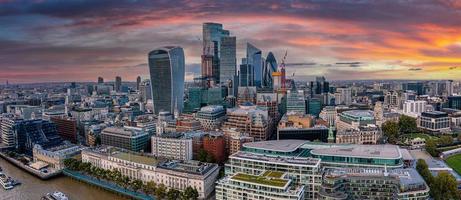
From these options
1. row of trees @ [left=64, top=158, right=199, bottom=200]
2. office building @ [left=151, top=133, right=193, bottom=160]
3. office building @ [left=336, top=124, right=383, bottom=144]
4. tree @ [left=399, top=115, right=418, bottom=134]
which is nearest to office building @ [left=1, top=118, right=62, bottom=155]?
row of trees @ [left=64, top=158, right=199, bottom=200]

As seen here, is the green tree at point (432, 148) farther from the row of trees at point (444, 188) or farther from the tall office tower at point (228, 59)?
the tall office tower at point (228, 59)

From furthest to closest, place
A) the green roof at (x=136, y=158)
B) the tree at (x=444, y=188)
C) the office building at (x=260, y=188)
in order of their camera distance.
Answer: the green roof at (x=136, y=158) → the tree at (x=444, y=188) → the office building at (x=260, y=188)

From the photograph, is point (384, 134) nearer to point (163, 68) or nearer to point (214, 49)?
point (163, 68)

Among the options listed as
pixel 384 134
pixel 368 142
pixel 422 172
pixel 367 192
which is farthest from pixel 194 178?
pixel 384 134

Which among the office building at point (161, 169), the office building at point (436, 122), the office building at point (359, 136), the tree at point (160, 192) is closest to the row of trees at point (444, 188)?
the office building at point (359, 136)

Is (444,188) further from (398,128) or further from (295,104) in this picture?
(295,104)

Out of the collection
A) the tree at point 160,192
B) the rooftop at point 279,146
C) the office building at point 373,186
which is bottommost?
the tree at point 160,192

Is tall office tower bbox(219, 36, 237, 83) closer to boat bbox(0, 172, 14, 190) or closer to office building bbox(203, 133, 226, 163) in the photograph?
office building bbox(203, 133, 226, 163)
